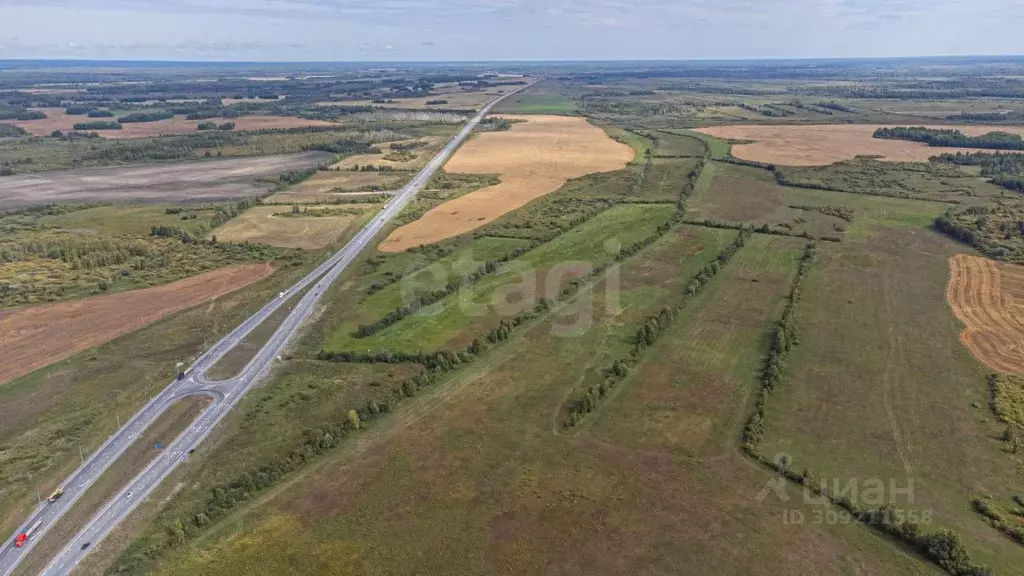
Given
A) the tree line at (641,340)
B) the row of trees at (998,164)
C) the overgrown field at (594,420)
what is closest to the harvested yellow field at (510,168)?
the overgrown field at (594,420)

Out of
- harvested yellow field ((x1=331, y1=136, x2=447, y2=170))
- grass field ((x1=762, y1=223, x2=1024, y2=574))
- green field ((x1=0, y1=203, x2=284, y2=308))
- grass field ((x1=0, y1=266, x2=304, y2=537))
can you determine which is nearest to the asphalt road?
grass field ((x1=0, y1=266, x2=304, y2=537))

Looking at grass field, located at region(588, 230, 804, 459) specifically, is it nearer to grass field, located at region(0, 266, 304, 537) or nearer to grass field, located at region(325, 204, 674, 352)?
grass field, located at region(325, 204, 674, 352)

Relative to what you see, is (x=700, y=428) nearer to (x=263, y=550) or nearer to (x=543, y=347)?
(x=543, y=347)

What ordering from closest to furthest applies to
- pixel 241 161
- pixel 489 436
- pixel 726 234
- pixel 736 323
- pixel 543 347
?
pixel 489 436 → pixel 543 347 → pixel 736 323 → pixel 726 234 → pixel 241 161

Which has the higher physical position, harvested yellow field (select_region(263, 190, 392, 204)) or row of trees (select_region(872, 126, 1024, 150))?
row of trees (select_region(872, 126, 1024, 150))

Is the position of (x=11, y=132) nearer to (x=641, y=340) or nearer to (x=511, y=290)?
(x=511, y=290)

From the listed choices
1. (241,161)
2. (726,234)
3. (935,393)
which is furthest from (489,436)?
(241,161)
